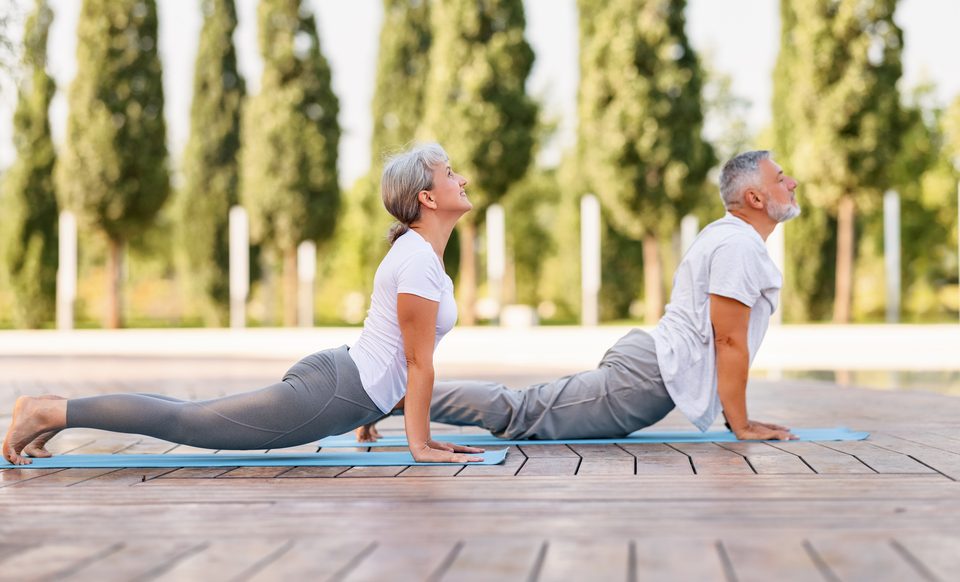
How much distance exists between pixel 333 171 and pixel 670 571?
22287 millimetres

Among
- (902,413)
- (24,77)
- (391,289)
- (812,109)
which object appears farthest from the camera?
(812,109)

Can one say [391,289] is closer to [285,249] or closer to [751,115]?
[285,249]

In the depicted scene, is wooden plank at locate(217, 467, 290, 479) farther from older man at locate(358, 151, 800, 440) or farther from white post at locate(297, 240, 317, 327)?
white post at locate(297, 240, 317, 327)

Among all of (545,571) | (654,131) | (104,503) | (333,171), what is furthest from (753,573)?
(333,171)

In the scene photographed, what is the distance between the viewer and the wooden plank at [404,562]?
6.63 ft

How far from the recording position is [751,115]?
32.9m

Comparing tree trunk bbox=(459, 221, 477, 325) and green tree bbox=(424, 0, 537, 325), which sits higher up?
green tree bbox=(424, 0, 537, 325)

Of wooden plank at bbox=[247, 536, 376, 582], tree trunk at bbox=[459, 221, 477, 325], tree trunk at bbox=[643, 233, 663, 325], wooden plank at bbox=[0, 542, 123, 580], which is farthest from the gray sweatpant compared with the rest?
tree trunk at bbox=[459, 221, 477, 325]

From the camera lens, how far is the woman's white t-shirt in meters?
3.51

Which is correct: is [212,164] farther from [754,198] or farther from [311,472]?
[311,472]

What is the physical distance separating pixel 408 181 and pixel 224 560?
175 cm

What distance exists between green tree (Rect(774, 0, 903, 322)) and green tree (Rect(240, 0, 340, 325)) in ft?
31.6

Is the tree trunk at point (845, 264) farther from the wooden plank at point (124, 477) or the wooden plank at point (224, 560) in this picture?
the wooden plank at point (224, 560)

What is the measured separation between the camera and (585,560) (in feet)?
6.97
